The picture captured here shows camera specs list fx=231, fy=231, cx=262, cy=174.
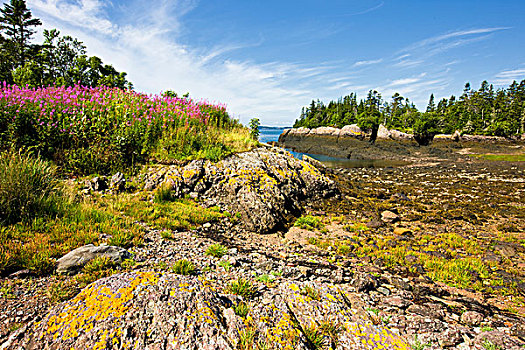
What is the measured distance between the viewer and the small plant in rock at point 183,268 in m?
4.16

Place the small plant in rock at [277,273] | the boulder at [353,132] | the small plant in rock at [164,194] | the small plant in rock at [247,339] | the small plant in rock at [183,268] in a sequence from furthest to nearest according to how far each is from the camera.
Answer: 1. the boulder at [353,132]
2. the small plant in rock at [164,194]
3. the small plant in rock at [277,273]
4. the small plant in rock at [183,268]
5. the small plant in rock at [247,339]

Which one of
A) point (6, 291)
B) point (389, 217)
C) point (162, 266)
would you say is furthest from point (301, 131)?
point (6, 291)

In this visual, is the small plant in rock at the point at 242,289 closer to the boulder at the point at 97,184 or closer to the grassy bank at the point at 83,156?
the grassy bank at the point at 83,156

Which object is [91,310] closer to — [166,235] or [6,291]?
[6,291]

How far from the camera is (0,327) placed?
2600 millimetres

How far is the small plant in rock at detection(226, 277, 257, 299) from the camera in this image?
3.83m

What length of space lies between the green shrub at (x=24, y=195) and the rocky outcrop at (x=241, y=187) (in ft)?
10.3

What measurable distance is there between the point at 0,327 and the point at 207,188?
653cm

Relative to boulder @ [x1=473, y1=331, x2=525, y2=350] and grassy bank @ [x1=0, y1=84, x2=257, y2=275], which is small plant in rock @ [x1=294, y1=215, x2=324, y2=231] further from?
boulder @ [x1=473, y1=331, x2=525, y2=350]

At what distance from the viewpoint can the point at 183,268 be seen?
13.9ft

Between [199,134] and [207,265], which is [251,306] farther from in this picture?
[199,134]

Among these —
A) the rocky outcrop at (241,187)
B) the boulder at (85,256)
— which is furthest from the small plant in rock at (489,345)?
the boulder at (85,256)

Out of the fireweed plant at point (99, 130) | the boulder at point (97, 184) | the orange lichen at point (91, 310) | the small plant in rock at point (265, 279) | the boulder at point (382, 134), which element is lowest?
the small plant in rock at point (265, 279)

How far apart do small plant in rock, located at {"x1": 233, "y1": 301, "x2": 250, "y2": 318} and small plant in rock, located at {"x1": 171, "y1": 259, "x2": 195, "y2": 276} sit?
1.23 m
